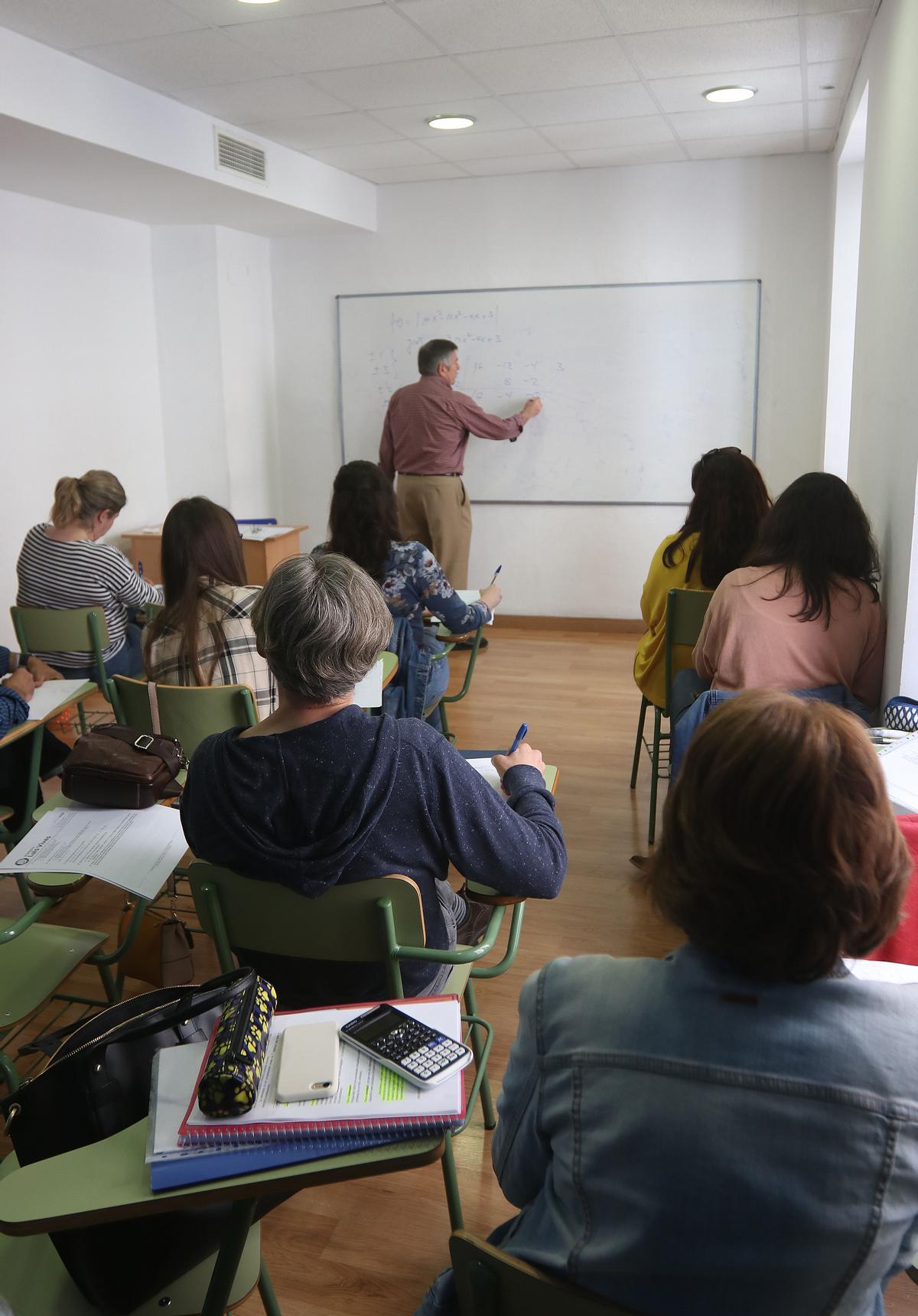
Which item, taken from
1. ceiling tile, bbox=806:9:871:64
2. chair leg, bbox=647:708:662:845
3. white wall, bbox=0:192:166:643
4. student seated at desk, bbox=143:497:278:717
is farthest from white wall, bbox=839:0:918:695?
white wall, bbox=0:192:166:643

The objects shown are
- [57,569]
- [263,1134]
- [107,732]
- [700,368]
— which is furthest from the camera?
[700,368]

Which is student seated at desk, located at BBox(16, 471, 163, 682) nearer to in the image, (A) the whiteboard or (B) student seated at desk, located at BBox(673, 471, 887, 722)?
(B) student seated at desk, located at BBox(673, 471, 887, 722)

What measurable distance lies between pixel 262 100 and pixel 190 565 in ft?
8.85

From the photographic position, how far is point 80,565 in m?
3.73

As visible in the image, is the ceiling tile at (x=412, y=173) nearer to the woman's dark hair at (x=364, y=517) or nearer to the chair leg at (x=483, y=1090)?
the woman's dark hair at (x=364, y=517)

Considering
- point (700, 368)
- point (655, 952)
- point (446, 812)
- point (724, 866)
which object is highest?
point (700, 368)

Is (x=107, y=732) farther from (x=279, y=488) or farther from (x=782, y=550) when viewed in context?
(x=279, y=488)

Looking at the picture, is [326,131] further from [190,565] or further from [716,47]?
[190,565]

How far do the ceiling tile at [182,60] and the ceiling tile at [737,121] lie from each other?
6.59 feet

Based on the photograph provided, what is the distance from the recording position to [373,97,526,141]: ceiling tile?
4410mm

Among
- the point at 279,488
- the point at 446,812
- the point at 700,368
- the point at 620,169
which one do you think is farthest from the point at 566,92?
the point at 446,812

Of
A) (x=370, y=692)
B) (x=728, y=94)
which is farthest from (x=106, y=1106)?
(x=728, y=94)

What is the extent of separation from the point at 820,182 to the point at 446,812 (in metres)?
5.21

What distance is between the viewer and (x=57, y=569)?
374 centimetres
